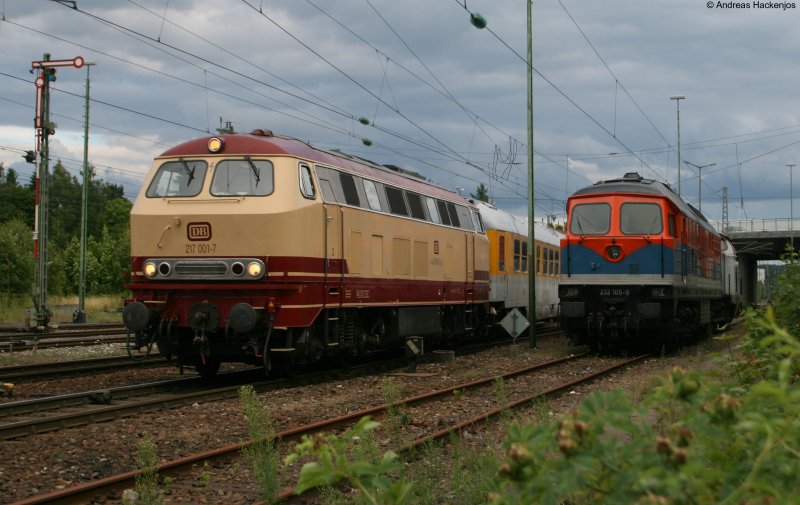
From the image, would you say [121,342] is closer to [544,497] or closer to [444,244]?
[444,244]

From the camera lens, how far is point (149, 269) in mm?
12680

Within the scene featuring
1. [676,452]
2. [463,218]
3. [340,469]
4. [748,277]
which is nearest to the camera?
[676,452]

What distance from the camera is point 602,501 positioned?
2.77m

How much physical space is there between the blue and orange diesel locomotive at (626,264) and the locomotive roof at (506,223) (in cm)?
380

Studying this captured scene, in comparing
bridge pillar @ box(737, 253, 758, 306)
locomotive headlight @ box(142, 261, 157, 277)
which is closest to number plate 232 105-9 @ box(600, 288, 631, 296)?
locomotive headlight @ box(142, 261, 157, 277)

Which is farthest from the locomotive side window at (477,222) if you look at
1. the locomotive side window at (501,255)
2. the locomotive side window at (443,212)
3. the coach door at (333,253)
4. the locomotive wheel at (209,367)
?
the locomotive wheel at (209,367)

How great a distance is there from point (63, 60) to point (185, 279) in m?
15.7

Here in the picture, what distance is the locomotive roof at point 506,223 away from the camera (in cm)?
2289

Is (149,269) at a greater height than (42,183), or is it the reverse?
(42,183)

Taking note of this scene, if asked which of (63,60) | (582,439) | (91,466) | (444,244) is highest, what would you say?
(63,60)

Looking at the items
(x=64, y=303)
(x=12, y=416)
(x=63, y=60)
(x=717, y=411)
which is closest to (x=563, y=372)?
(x=12, y=416)

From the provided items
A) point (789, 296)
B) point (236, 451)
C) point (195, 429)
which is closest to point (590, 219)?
point (789, 296)

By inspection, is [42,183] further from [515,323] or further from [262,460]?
[262,460]

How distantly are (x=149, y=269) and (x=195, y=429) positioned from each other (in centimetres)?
375
